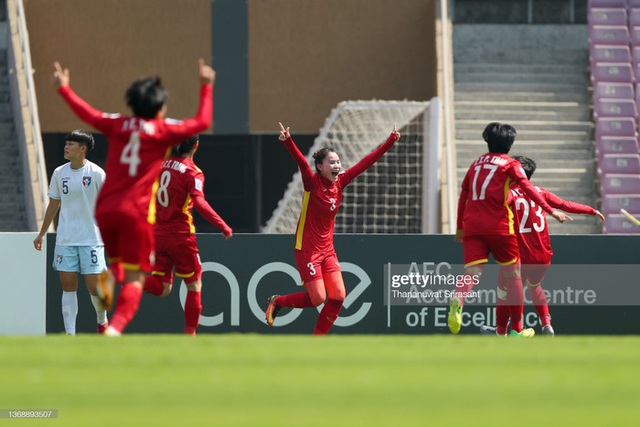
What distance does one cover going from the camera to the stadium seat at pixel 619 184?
19.4m

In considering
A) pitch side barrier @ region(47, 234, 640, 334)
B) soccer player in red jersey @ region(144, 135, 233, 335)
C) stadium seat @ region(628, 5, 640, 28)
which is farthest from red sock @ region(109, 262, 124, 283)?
stadium seat @ region(628, 5, 640, 28)

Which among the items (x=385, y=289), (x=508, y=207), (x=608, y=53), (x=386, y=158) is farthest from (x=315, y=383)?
(x=608, y=53)

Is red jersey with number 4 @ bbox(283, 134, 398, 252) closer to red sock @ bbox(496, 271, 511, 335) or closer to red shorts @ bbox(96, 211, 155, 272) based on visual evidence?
red sock @ bbox(496, 271, 511, 335)

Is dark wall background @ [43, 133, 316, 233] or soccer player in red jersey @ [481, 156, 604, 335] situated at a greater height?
dark wall background @ [43, 133, 316, 233]

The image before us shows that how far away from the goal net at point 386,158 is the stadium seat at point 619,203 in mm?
2951

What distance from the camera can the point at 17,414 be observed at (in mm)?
5035

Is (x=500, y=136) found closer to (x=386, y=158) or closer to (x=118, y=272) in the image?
(x=118, y=272)

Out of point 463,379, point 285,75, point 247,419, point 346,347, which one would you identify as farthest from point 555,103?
point 247,419

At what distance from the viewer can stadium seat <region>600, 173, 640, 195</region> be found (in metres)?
19.4

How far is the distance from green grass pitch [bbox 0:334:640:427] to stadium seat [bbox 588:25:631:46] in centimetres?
1444

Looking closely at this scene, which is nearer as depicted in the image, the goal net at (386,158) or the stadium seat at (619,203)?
the goal net at (386,158)

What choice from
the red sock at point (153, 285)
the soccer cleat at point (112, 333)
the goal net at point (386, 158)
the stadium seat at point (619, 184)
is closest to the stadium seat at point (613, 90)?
the stadium seat at point (619, 184)

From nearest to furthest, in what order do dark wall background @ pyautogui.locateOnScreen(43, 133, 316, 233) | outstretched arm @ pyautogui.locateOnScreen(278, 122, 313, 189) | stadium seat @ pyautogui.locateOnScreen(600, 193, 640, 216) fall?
outstretched arm @ pyautogui.locateOnScreen(278, 122, 313, 189)
stadium seat @ pyautogui.locateOnScreen(600, 193, 640, 216)
dark wall background @ pyautogui.locateOnScreen(43, 133, 316, 233)

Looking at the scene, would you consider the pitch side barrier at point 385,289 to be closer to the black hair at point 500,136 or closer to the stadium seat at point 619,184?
the black hair at point 500,136
